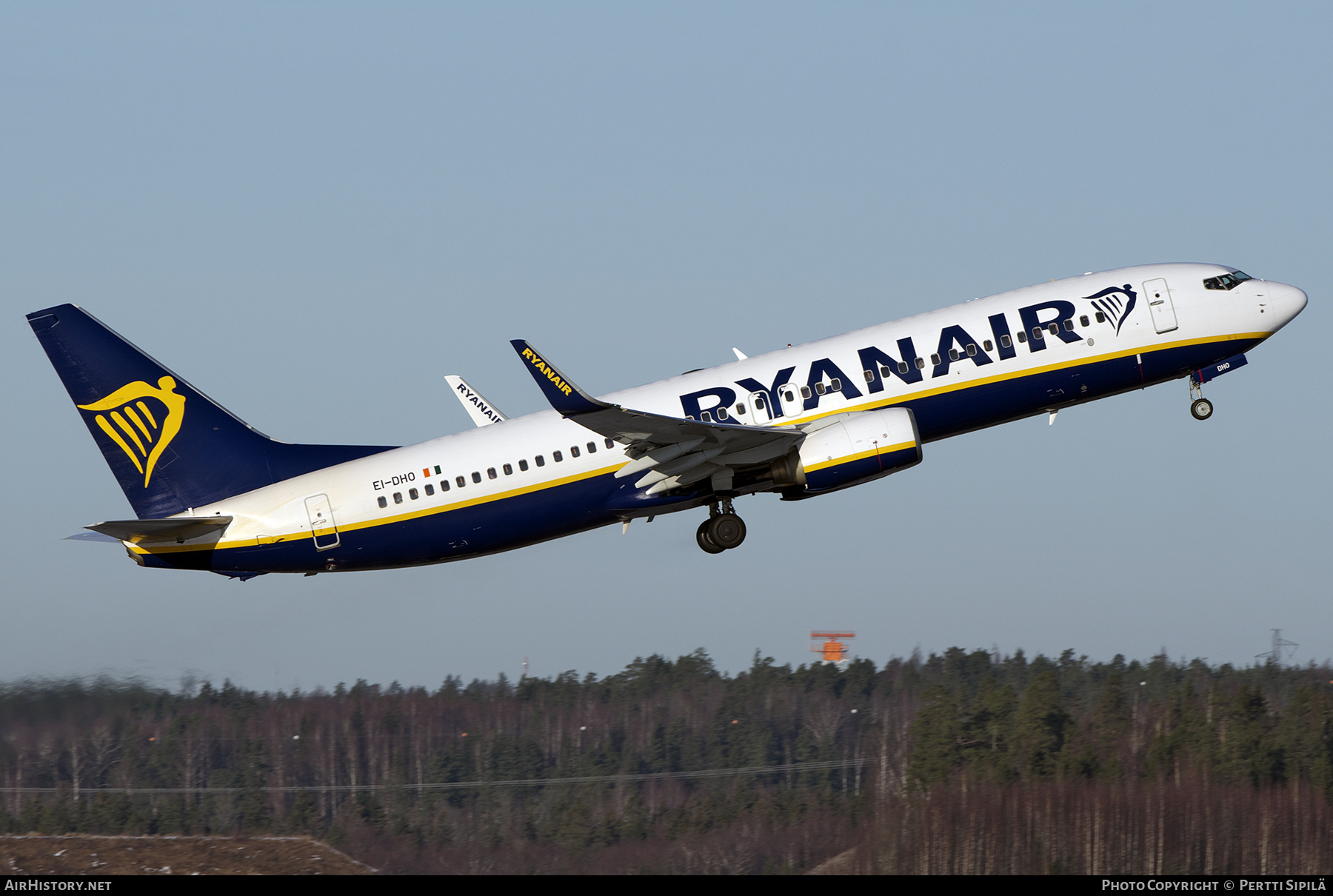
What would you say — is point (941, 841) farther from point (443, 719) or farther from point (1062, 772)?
point (443, 719)

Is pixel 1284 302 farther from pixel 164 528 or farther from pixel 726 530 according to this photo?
pixel 164 528

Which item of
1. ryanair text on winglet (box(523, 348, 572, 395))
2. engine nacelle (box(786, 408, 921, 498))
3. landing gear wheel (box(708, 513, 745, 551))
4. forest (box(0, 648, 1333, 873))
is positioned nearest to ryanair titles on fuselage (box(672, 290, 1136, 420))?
engine nacelle (box(786, 408, 921, 498))

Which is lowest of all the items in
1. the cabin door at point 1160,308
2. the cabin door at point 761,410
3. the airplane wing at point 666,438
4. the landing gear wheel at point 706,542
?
the landing gear wheel at point 706,542

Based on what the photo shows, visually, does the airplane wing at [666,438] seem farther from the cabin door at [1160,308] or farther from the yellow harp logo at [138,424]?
the yellow harp logo at [138,424]

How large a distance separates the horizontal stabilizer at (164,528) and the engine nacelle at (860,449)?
621 inches

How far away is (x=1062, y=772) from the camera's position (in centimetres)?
8475

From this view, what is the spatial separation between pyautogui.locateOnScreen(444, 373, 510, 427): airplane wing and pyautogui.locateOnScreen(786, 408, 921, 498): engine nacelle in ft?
39.9

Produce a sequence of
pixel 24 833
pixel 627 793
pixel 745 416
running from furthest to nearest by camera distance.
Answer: pixel 627 793, pixel 24 833, pixel 745 416

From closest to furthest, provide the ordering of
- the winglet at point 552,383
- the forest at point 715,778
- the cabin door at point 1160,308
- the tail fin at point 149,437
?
the winglet at point 552,383 → the cabin door at point 1160,308 → the tail fin at point 149,437 → the forest at point 715,778

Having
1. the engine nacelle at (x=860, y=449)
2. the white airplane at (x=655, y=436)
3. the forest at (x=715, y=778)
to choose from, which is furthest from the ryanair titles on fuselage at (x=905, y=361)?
the forest at (x=715, y=778)

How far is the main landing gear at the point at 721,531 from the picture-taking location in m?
39.5

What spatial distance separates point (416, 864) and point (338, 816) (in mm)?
10901

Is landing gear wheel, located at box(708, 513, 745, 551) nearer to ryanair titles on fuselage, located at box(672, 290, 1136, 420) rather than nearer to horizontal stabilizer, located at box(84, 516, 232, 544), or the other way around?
ryanair titles on fuselage, located at box(672, 290, 1136, 420)

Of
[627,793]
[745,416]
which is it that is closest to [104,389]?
[745,416]
